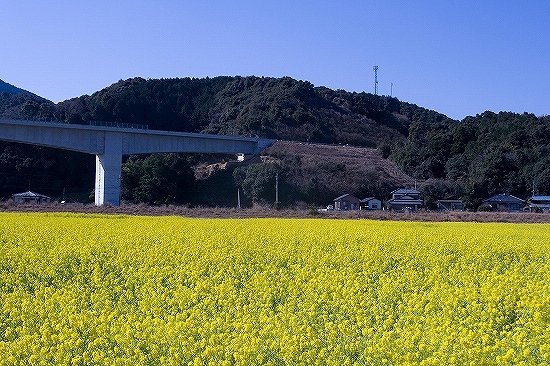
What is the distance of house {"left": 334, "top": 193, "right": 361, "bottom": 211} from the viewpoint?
52812 millimetres

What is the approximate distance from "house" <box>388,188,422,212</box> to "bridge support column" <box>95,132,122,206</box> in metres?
22.6

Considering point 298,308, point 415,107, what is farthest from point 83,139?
point 415,107

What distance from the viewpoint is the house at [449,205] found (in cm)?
5478

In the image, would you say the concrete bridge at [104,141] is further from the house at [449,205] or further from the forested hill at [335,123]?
the house at [449,205]

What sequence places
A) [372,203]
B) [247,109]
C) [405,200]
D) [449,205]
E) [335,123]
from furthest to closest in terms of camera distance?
[335,123]
[247,109]
[449,205]
[372,203]
[405,200]

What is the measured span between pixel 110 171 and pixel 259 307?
40.1 m

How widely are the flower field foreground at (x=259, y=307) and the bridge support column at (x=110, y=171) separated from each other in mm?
31489

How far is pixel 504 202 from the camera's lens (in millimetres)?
52188

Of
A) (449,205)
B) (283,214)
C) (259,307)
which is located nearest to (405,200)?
(449,205)

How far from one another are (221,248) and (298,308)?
6265 millimetres

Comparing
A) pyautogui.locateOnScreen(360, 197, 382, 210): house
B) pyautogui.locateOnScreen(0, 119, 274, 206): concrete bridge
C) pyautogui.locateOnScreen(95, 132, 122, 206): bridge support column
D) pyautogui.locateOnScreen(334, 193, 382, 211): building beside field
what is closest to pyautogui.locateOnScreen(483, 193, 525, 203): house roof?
pyautogui.locateOnScreen(360, 197, 382, 210): house

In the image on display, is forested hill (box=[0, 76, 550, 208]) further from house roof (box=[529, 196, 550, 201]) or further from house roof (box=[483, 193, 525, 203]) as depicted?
house roof (box=[529, 196, 550, 201])

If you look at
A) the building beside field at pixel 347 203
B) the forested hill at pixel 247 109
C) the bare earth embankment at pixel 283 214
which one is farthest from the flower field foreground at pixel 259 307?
the forested hill at pixel 247 109

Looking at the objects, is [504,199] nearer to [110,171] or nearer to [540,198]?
[540,198]
